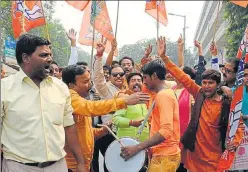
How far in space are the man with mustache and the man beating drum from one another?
25.7 inches

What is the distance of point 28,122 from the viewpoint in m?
2.98

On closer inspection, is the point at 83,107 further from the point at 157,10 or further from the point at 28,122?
the point at 157,10

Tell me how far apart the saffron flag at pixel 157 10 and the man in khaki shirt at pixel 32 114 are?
643 centimetres

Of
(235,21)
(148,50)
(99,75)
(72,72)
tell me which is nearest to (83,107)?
(72,72)

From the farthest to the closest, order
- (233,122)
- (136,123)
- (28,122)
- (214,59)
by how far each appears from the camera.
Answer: (214,59), (136,123), (233,122), (28,122)

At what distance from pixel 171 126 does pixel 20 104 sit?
1.30 meters

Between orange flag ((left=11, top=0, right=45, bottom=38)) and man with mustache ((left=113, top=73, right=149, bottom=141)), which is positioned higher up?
orange flag ((left=11, top=0, right=45, bottom=38))

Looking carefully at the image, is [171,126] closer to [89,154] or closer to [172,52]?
[89,154]

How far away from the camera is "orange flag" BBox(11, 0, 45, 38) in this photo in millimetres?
8133

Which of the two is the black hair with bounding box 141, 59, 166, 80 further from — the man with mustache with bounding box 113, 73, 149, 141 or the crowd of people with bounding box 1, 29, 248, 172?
the man with mustache with bounding box 113, 73, 149, 141

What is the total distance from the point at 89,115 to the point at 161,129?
2.00ft

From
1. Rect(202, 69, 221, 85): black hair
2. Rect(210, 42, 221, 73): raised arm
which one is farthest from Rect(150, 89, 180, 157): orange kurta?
Rect(210, 42, 221, 73): raised arm

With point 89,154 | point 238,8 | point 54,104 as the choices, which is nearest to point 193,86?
point 89,154

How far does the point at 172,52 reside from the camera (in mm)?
67312
